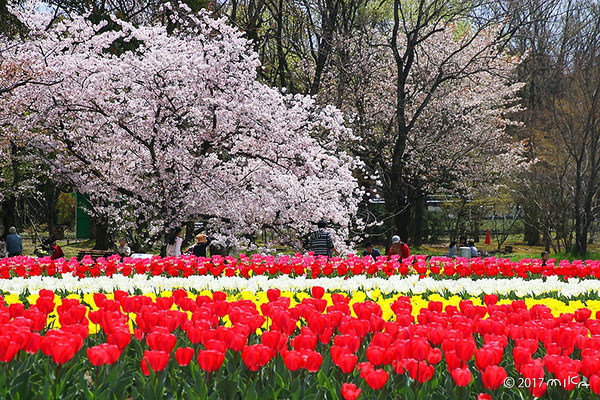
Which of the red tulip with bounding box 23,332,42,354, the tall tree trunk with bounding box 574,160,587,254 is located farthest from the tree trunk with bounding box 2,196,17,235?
the red tulip with bounding box 23,332,42,354

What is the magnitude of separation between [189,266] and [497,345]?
18.4ft

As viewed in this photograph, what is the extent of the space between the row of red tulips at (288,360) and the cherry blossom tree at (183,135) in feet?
34.1

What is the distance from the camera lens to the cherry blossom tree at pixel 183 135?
44.7 feet

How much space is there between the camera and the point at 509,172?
2812 centimetres

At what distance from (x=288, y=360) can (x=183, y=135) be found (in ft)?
39.3

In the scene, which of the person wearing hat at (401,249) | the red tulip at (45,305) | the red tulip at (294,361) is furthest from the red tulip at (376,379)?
the person wearing hat at (401,249)

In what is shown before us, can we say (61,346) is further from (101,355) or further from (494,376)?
(494,376)

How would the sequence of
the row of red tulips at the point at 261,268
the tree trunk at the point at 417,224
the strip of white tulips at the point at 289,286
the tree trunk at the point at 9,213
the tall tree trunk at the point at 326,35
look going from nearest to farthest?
the strip of white tulips at the point at 289,286
the row of red tulips at the point at 261,268
the tall tree trunk at the point at 326,35
the tree trunk at the point at 9,213
the tree trunk at the point at 417,224

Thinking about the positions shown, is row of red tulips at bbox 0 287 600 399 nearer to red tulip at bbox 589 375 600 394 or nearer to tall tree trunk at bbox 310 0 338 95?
red tulip at bbox 589 375 600 394

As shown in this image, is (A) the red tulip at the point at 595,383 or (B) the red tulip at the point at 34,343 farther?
(B) the red tulip at the point at 34,343

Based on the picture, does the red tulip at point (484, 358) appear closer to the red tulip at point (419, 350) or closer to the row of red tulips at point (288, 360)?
the row of red tulips at point (288, 360)

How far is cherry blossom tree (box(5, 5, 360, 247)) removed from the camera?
13633 millimetres

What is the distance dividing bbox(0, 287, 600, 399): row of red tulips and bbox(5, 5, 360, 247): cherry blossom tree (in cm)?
1038

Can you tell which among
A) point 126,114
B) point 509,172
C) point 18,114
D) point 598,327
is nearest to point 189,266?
point 598,327
